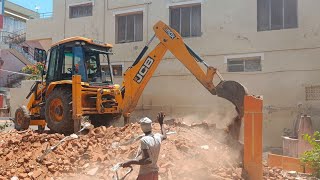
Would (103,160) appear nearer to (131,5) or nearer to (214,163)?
(214,163)

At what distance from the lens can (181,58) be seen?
10648mm

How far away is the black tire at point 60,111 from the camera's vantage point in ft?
34.1

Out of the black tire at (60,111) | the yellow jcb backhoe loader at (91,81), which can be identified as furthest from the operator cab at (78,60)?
the black tire at (60,111)

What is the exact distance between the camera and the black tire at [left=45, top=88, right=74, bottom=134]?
10.4 m

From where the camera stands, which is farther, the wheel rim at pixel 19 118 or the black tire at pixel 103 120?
the wheel rim at pixel 19 118

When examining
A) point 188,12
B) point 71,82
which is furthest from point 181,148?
point 188,12

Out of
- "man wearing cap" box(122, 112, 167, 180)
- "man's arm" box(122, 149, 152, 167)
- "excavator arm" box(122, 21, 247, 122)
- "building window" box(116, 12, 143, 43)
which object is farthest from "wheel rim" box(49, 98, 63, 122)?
"building window" box(116, 12, 143, 43)

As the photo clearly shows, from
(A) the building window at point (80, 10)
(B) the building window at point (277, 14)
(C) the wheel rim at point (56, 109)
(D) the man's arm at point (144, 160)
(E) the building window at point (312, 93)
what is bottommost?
(D) the man's arm at point (144, 160)

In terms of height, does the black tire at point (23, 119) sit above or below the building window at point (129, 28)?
below

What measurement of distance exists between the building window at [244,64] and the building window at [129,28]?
4869 millimetres

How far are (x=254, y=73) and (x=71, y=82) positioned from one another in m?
8.37

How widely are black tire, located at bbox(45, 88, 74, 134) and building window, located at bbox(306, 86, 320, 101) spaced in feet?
31.3

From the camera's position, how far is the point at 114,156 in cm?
758

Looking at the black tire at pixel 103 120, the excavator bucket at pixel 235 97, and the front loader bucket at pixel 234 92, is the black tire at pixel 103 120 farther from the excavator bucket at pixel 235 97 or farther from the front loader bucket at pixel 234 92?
the excavator bucket at pixel 235 97
